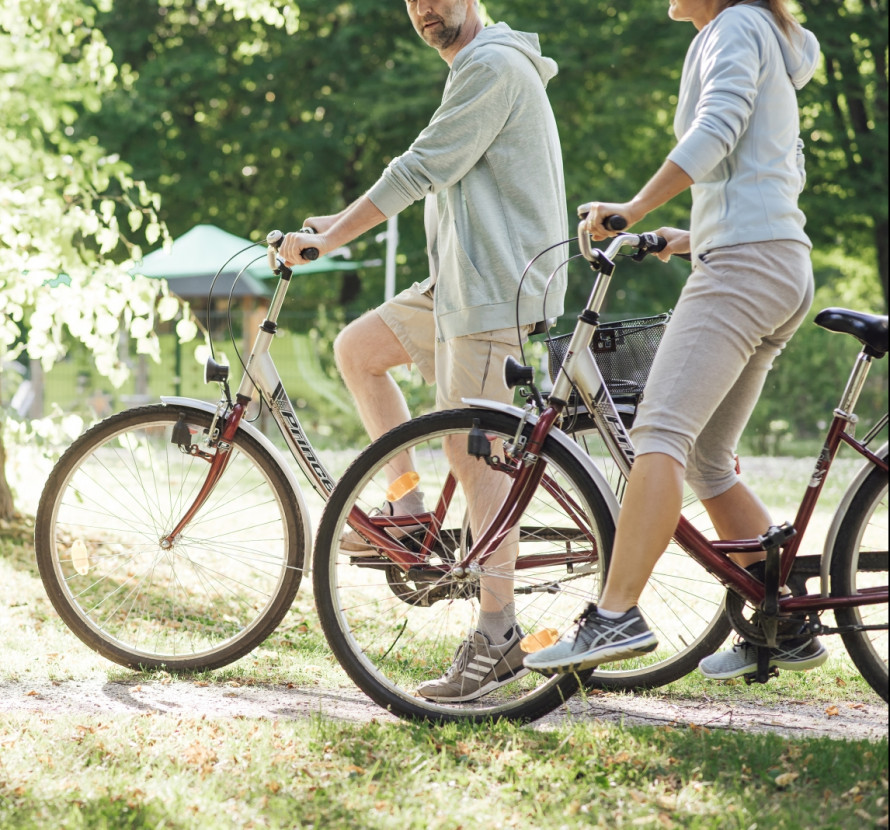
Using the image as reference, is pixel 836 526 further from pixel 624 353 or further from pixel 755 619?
pixel 624 353

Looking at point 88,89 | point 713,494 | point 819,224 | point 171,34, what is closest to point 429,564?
point 713,494

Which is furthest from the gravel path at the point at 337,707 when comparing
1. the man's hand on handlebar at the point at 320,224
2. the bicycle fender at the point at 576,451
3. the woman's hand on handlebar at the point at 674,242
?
the man's hand on handlebar at the point at 320,224

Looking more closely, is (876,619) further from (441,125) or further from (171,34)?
(171,34)

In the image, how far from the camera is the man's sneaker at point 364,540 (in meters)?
3.47

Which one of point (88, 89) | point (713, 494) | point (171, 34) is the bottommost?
point (713, 494)

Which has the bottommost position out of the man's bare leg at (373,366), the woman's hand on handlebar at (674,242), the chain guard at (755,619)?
the chain guard at (755,619)

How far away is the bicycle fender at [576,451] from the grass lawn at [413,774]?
61 centimetres

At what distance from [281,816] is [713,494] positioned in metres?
1.49

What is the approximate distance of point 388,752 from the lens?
9.59 ft

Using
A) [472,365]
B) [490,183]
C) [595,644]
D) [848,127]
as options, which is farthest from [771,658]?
[848,127]

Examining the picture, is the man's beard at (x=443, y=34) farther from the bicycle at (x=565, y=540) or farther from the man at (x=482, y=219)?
the bicycle at (x=565, y=540)

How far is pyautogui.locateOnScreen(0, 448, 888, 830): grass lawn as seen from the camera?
2.54 metres

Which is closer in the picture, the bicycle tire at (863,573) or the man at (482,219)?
the bicycle tire at (863,573)

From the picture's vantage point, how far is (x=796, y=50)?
9.46ft
